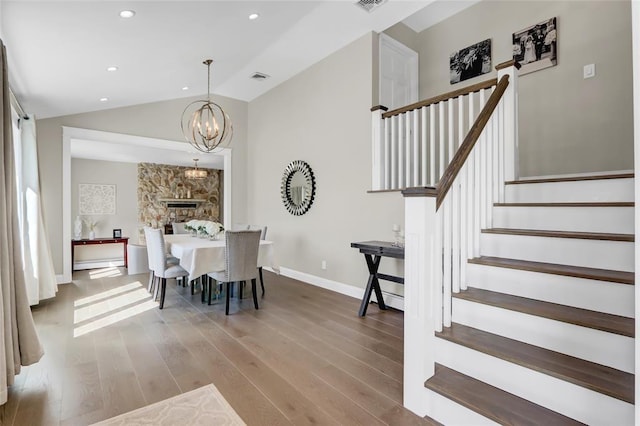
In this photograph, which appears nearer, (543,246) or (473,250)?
(543,246)

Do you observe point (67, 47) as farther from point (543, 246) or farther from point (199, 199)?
point (199, 199)

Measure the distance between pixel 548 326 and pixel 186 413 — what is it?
6.63 ft

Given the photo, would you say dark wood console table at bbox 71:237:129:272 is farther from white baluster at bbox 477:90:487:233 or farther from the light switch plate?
the light switch plate

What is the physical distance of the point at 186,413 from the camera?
1861 mm

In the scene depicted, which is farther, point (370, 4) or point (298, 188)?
point (298, 188)

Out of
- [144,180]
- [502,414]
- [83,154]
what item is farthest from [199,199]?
[502,414]

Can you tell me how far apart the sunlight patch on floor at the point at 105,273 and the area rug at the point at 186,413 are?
465 centimetres

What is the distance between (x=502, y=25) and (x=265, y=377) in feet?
16.0

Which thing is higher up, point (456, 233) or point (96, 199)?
point (96, 199)

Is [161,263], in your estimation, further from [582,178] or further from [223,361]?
[582,178]

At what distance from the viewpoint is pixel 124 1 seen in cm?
242

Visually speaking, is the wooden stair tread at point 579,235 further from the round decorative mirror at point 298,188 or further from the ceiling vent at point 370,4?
the round decorative mirror at point 298,188

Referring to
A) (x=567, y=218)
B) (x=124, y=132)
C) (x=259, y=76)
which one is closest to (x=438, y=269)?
(x=567, y=218)

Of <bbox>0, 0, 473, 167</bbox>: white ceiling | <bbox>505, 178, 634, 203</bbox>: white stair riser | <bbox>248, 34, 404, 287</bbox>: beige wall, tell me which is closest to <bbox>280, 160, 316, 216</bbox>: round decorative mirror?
<bbox>248, 34, 404, 287</bbox>: beige wall
